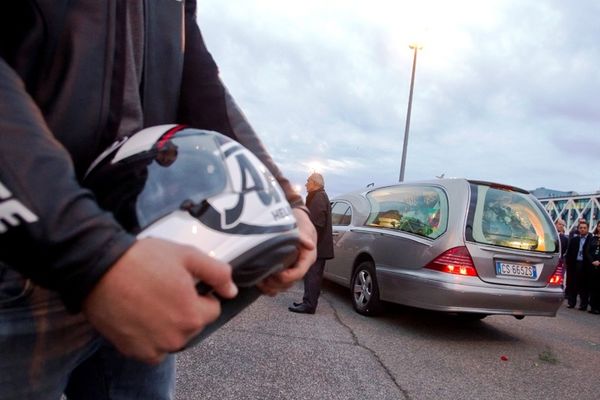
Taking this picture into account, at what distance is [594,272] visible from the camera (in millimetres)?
8633

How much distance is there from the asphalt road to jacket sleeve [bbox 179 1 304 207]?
2.21m

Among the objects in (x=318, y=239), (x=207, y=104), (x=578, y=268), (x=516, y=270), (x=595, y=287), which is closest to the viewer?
(x=207, y=104)

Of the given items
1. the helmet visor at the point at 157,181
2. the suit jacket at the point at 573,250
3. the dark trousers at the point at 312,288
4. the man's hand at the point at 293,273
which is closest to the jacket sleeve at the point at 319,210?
the dark trousers at the point at 312,288

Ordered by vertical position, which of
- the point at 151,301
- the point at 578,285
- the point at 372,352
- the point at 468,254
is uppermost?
the point at 151,301

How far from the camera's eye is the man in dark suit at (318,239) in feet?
18.5

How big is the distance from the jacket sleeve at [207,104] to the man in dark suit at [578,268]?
9532 mm

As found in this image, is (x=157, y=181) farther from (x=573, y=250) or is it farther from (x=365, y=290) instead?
(x=573, y=250)

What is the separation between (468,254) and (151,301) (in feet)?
15.1

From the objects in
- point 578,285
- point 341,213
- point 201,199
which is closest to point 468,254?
point 341,213

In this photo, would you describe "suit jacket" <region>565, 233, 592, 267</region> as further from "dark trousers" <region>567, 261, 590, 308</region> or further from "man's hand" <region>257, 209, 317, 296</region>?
"man's hand" <region>257, 209, 317, 296</region>

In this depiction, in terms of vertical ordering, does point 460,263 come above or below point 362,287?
above

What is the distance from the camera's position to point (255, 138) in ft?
3.78

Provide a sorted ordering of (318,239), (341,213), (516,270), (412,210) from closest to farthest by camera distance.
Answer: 1. (516,270)
2. (412,210)
3. (318,239)
4. (341,213)

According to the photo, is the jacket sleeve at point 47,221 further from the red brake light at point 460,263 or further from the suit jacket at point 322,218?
the suit jacket at point 322,218
